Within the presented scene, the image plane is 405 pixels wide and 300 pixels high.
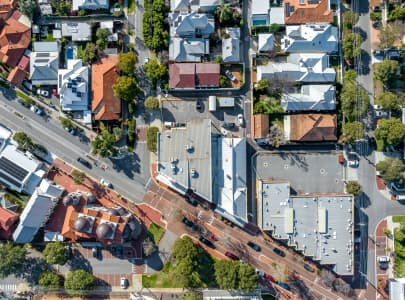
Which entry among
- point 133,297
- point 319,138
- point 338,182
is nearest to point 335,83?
point 319,138

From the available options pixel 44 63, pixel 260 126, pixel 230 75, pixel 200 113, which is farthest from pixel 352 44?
pixel 44 63

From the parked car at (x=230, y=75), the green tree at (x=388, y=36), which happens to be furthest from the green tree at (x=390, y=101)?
the parked car at (x=230, y=75)

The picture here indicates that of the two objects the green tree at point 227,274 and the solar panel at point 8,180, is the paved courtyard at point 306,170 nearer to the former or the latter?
the green tree at point 227,274

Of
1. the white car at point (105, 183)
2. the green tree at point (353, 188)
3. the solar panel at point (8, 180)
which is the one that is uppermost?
the solar panel at point (8, 180)

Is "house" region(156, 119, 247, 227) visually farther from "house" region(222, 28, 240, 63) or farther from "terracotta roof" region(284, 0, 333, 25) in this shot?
"terracotta roof" region(284, 0, 333, 25)

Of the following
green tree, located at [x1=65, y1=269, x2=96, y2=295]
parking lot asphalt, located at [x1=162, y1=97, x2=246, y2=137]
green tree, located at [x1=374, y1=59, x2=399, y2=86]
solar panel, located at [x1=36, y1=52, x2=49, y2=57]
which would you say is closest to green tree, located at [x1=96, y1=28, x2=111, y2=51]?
solar panel, located at [x1=36, y1=52, x2=49, y2=57]
